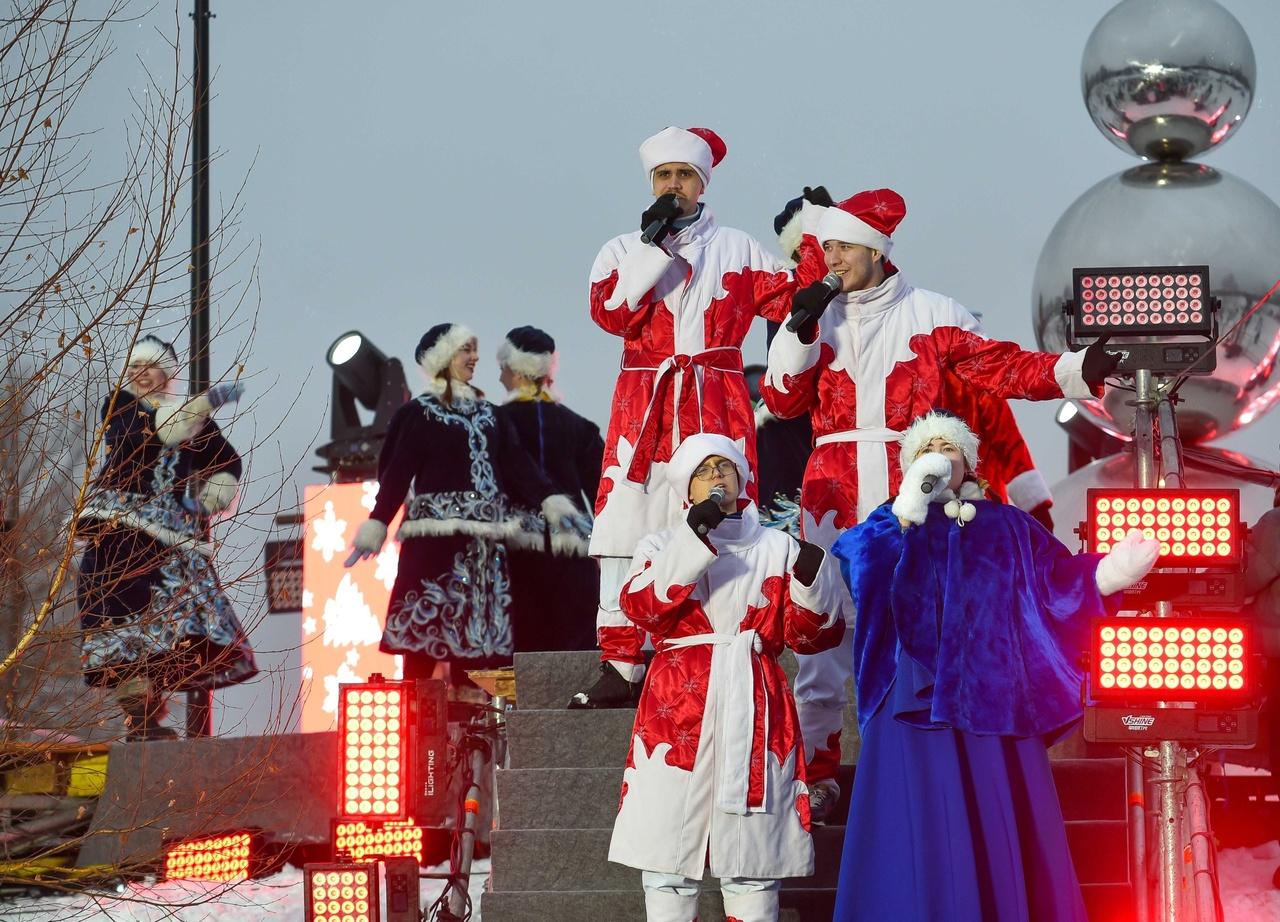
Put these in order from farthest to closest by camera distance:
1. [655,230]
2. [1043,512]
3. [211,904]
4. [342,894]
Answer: [211,904], [1043,512], [655,230], [342,894]

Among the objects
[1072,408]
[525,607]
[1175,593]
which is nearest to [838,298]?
[1175,593]

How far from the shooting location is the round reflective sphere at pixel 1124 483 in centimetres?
721

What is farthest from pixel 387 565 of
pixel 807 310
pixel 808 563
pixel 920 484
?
pixel 920 484

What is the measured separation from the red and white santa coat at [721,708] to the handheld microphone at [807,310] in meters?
0.57

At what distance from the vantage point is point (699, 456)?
15.3 feet

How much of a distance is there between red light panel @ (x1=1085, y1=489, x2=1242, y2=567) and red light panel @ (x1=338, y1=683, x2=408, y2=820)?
6.76ft

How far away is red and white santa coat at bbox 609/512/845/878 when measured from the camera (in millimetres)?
4438

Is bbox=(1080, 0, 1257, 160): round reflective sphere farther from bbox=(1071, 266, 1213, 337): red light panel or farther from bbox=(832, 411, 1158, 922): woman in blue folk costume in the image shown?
bbox=(832, 411, 1158, 922): woman in blue folk costume

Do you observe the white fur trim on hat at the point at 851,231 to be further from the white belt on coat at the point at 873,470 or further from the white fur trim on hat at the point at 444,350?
the white fur trim on hat at the point at 444,350

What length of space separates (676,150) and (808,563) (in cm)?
153

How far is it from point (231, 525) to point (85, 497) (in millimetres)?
709

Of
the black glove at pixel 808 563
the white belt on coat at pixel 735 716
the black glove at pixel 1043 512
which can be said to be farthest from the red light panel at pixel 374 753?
the black glove at pixel 1043 512

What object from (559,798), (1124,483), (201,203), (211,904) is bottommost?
(211,904)

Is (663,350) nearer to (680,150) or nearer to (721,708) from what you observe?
(680,150)
